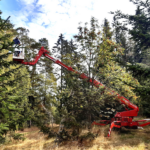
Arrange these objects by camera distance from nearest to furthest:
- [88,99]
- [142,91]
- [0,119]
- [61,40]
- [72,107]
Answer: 1. [142,91]
2. [0,119]
3. [72,107]
4. [88,99]
5. [61,40]

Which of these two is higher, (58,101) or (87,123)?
(58,101)

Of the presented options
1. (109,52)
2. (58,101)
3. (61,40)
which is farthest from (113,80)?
(61,40)

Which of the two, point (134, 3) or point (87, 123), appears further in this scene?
point (134, 3)

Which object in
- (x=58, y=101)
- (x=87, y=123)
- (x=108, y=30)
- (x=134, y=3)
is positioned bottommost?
(x=87, y=123)

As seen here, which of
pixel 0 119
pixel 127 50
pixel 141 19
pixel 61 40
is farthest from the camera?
pixel 127 50

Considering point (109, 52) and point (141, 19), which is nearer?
point (109, 52)

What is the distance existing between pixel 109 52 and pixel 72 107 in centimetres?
392

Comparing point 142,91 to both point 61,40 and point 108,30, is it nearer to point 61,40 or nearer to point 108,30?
point 108,30

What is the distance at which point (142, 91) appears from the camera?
17.6 feet

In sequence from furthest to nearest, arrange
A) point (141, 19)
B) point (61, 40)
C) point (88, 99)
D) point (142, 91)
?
point (61, 40) → point (141, 19) → point (88, 99) → point (142, 91)

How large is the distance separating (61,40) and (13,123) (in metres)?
19.1

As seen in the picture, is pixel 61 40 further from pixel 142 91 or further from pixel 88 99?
pixel 142 91

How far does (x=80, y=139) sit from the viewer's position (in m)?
7.35

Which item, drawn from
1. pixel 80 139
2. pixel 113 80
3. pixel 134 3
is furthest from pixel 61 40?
pixel 80 139
